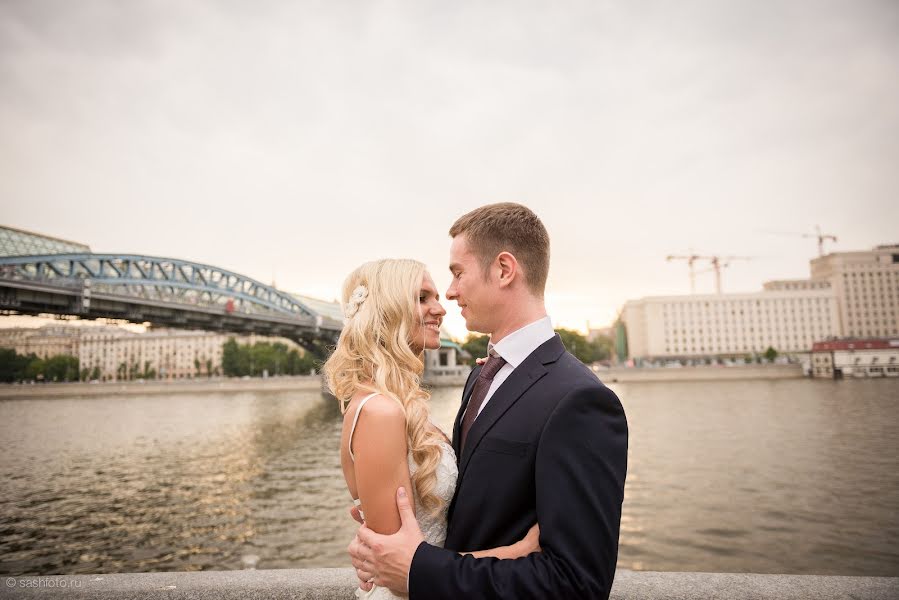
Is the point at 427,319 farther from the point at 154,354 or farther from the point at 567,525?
the point at 154,354

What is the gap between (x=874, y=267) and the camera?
105m

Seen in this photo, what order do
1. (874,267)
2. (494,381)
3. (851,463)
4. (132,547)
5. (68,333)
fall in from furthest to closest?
1. (874,267)
2. (68,333)
3. (851,463)
4. (132,547)
5. (494,381)

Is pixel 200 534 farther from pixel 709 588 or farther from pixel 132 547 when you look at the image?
pixel 709 588

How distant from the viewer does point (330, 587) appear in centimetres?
246

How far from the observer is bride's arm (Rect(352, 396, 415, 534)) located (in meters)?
1.63

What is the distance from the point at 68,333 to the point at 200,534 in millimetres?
101142

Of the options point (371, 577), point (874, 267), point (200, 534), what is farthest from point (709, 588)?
point (874, 267)

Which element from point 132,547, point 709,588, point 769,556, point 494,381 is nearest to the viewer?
point 494,381

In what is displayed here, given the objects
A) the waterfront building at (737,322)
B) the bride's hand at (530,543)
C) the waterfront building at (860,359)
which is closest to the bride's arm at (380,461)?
the bride's hand at (530,543)

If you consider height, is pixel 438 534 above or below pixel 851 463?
above

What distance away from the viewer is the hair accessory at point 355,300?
217 centimetres

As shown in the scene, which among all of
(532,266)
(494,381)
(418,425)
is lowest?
(418,425)

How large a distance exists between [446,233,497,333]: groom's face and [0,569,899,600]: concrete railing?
1.50m

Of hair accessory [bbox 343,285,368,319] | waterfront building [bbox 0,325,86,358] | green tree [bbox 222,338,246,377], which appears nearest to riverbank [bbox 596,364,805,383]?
green tree [bbox 222,338,246,377]
